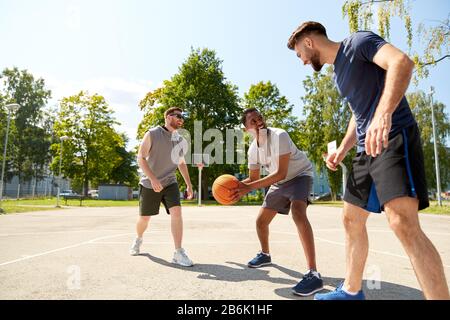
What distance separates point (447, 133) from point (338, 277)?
47041 mm

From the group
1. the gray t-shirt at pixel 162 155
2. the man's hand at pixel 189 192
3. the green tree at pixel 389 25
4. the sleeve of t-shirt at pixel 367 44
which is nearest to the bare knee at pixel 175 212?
the gray t-shirt at pixel 162 155

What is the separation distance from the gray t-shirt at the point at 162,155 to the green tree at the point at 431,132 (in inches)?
1544

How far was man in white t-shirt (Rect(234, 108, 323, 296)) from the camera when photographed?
377 centimetres

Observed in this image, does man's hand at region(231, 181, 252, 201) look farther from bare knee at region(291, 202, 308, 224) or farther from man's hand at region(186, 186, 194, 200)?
man's hand at region(186, 186, 194, 200)

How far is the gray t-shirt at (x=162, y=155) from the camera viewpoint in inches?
209

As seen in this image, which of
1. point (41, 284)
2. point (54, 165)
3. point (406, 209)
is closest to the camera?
point (406, 209)

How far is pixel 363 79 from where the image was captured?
2.64 m

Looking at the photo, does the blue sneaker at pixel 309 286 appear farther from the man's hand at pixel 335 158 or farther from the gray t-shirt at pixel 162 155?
the gray t-shirt at pixel 162 155

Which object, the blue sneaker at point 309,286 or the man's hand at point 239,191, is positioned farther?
the man's hand at point 239,191

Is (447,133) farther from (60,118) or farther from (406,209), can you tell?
(60,118)

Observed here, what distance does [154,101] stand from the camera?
43.5m

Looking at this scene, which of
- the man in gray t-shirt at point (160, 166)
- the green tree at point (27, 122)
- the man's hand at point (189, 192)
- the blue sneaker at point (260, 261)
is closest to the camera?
the blue sneaker at point (260, 261)

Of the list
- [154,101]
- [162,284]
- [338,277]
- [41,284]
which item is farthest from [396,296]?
[154,101]

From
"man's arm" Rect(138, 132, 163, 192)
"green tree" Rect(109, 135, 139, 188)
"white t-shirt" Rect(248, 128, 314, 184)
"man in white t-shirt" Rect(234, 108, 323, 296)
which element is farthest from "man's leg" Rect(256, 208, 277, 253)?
"green tree" Rect(109, 135, 139, 188)
